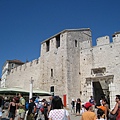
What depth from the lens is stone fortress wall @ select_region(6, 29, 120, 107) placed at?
17047 millimetres

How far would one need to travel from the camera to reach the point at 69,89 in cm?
A: 1744

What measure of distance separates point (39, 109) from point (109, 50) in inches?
453

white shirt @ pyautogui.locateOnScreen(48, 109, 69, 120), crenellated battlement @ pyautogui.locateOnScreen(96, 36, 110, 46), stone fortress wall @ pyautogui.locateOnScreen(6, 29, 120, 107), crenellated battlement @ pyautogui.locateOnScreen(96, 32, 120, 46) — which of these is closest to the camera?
white shirt @ pyautogui.locateOnScreen(48, 109, 69, 120)

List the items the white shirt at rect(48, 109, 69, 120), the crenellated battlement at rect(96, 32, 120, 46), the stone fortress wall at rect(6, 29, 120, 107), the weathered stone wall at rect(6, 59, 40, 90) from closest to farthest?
the white shirt at rect(48, 109, 69, 120) → the stone fortress wall at rect(6, 29, 120, 107) → the crenellated battlement at rect(96, 32, 120, 46) → the weathered stone wall at rect(6, 59, 40, 90)

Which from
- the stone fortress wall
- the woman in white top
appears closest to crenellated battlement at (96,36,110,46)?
the stone fortress wall

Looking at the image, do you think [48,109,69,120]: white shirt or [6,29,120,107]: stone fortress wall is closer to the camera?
[48,109,69,120]: white shirt

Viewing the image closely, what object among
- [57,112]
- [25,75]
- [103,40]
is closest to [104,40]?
[103,40]

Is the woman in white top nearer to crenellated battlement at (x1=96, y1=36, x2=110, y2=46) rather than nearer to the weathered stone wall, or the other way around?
crenellated battlement at (x1=96, y1=36, x2=110, y2=46)

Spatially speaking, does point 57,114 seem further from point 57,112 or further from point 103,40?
point 103,40

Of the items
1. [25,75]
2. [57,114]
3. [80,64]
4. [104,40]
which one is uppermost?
[104,40]

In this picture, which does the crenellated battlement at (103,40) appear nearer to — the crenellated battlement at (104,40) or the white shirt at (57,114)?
the crenellated battlement at (104,40)

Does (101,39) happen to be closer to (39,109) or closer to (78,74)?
(78,74)

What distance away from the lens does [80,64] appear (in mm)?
19234

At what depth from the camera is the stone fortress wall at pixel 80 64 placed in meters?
17.0
